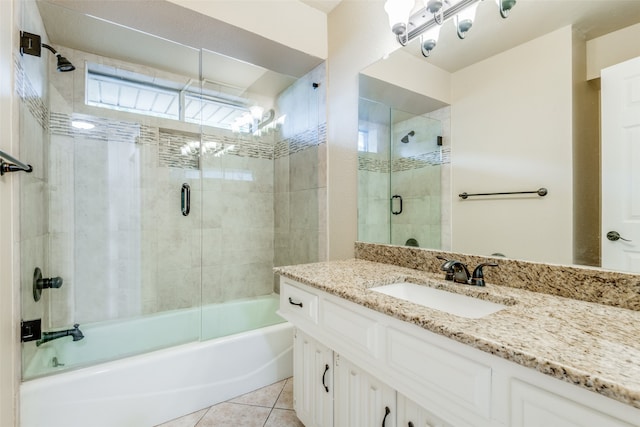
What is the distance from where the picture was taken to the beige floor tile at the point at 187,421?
152 centimetres

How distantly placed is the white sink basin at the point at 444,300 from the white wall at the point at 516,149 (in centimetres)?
26

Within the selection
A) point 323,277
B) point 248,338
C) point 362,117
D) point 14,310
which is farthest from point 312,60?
point 14,310

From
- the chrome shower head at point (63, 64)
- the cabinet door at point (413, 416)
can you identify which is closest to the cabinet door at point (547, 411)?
the cabinet door at point (413, 416)

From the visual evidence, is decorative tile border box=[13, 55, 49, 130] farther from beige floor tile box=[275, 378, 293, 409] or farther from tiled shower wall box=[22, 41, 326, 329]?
beige floor tile box=[275, 378, 293, 409]

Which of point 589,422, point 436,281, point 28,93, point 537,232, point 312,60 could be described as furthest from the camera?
point 312,60

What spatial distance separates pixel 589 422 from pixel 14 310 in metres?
1.96

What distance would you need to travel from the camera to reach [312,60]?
2.02 m

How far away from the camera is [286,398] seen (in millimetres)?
1747

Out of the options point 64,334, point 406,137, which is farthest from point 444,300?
point 64,334

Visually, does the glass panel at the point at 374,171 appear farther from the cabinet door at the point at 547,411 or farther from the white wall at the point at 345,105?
the cabinet door at the point at 547,411

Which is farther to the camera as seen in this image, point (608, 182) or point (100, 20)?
point (100, 20)

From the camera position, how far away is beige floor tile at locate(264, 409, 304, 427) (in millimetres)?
1524

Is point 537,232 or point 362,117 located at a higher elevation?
point 362,117

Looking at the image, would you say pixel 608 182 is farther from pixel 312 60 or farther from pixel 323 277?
pixel 312 60
